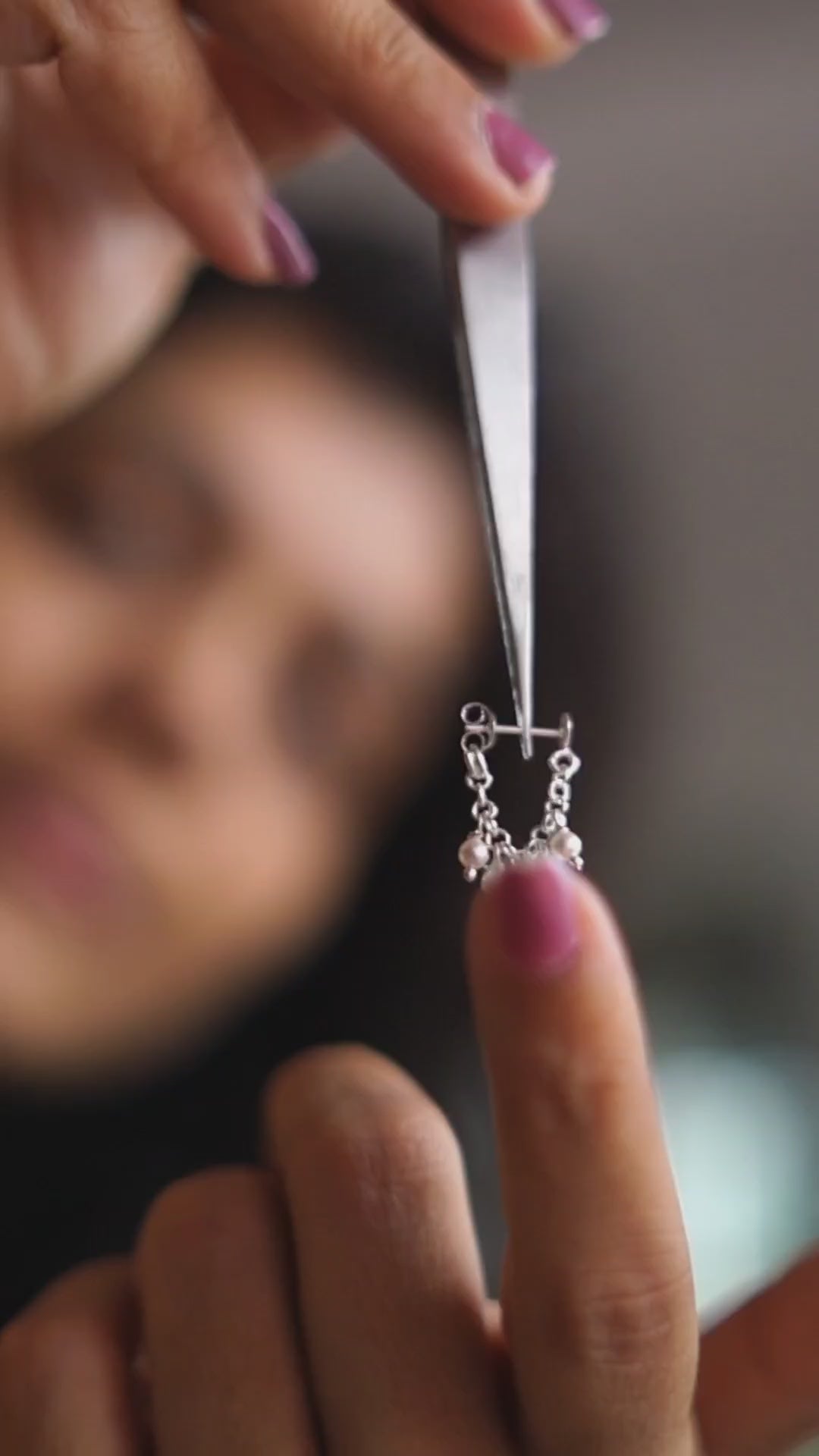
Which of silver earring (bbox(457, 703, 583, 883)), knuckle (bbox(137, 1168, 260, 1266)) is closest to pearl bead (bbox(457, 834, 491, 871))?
silver earring (bbox(457, 703, 583, 883))

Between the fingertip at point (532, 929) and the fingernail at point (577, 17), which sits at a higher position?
the fingernail at point (577, 17)

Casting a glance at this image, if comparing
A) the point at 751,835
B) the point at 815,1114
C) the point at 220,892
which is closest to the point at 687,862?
the point at 751,835

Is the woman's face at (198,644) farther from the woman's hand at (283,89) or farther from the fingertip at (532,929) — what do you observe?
the fingertip at (532,929)

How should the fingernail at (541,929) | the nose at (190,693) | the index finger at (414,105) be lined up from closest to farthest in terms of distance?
the fingernail at (541,929) < the index finger at (414,105) < the nose at (190,693)

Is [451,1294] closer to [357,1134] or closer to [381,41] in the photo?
[357,1134]

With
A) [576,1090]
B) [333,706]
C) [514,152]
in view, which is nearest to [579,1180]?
[576,1090]

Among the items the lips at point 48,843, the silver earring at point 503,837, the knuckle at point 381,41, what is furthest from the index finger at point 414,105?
the lips at point 48,843
